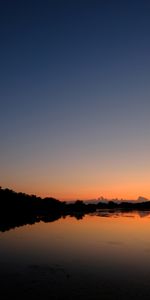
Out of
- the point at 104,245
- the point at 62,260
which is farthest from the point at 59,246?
the point at 62,260

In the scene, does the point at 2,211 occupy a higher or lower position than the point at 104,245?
higher

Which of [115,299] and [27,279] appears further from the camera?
[27,279]

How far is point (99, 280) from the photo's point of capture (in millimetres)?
22844

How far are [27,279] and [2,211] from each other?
81.5 meters

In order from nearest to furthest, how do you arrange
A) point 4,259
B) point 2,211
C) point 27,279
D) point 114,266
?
point 27,279 < point 114,266 < point 4,259 < point 2,211

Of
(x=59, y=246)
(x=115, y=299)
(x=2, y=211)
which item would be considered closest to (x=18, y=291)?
(x=115, y=299)

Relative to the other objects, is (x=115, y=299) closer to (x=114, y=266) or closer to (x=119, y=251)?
(x=114, y=266)

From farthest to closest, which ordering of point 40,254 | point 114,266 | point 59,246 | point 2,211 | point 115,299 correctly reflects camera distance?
point 2,211, point 59,246, point 40,254, point 114,266, point 115,299

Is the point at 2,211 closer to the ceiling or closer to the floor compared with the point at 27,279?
closer to the ceiling

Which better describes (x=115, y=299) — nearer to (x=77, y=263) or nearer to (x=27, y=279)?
(x=27, y=279)

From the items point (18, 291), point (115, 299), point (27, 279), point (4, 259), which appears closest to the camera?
point (115, 299)

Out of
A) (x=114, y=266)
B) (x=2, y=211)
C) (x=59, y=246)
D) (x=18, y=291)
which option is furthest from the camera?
(x=2, y=211)

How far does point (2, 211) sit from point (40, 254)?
70913 millimetres

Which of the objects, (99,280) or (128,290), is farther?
(99,280)
